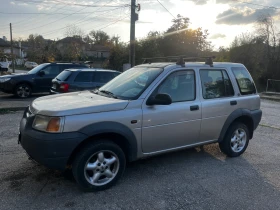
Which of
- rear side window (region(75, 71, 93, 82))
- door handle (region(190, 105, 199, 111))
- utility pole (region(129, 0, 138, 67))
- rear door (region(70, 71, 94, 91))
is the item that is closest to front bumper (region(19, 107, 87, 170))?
door handle (region(190, 105, 199, 111))

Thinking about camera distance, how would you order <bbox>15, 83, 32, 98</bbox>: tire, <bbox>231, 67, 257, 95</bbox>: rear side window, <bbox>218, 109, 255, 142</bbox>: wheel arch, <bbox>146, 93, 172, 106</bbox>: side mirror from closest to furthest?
<bbox>146, 93, 172, 106</bbox>: side mirror → <bbox>218, 109, 255, 142</bbox>: wheel arch → <bbox>231, 67, 257, 95</bbox>: rear side window → <bbox>15, 83, 32, 98</bbox>: tire

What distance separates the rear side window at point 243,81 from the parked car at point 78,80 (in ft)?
18.4

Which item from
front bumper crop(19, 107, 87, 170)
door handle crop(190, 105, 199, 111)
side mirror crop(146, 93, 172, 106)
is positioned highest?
side mirror crop(146, 93, 172, 106)

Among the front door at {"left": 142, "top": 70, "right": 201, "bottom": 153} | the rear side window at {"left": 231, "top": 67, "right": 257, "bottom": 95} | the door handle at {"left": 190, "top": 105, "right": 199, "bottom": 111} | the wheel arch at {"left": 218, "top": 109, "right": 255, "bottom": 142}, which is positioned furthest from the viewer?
→ the rear side window at {"left": 231, "top": 67, "right": 257, "bottom": 95}

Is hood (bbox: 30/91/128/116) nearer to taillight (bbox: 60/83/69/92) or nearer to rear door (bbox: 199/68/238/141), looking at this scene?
rear door (bbox: 199/68/238/141)

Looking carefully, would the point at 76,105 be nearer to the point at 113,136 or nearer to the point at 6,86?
the point at 113,136

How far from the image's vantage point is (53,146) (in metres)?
3.21

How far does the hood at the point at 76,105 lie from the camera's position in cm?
335

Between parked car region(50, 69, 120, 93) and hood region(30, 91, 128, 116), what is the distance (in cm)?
523

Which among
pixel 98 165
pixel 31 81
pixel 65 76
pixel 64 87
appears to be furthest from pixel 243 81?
pixel 31 81

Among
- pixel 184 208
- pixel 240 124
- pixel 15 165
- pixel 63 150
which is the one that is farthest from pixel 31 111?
pixel 240 124

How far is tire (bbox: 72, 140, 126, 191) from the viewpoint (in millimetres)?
3422

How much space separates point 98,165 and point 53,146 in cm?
70

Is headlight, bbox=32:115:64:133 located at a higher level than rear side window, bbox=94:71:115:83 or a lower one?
lower
